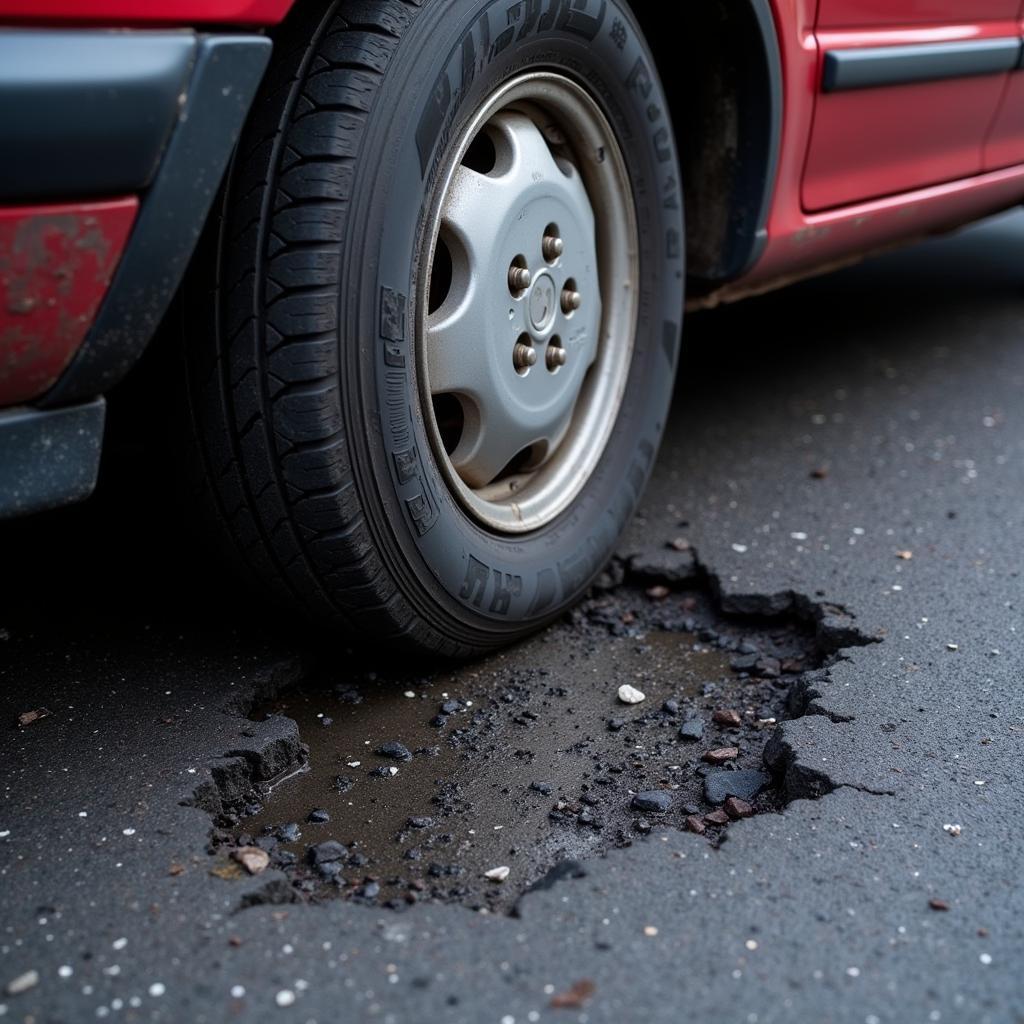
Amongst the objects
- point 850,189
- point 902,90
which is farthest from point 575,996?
point 902,90

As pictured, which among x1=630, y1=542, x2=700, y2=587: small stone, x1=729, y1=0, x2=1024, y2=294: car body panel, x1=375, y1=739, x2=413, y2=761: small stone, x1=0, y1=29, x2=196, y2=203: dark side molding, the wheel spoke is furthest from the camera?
x1=630, y1=542, x2=700, y2=587: small stone

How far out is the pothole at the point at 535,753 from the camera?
1622 mm

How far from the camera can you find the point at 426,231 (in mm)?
1749

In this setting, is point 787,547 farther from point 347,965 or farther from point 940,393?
point 347,965

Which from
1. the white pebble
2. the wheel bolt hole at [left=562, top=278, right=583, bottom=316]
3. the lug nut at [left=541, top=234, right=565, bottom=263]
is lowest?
the white pebble

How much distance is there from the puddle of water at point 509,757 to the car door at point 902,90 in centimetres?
99

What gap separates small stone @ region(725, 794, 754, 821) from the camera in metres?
1.68

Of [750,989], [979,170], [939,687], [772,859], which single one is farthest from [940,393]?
[750,989]

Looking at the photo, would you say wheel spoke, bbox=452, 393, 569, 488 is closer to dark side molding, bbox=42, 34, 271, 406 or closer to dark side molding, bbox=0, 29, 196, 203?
dark side molding, bbox=42, 34, 271, 406

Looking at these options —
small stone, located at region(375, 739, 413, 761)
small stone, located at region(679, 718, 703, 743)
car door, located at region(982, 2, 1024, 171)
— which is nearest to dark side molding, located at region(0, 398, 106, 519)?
small stone, located at region(375, 739, 413, 761)

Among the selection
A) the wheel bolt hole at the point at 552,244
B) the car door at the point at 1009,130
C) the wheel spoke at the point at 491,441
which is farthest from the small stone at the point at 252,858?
the car door at the point at 1009,130

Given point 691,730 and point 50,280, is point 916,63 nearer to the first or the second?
point 691,730

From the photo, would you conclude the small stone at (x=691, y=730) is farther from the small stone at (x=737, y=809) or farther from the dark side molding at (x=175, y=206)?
the dark side molding at (x=175, y=206)

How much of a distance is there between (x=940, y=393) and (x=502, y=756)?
2.01 meters
